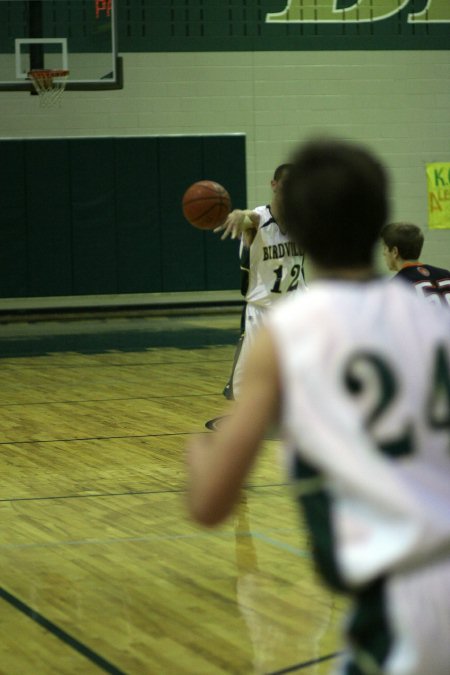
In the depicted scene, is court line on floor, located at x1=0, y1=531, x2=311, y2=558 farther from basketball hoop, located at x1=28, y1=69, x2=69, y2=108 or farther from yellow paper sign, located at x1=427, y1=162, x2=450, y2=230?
yellow paper sign, located at x1=427, y1=162, x2=450, y2=230

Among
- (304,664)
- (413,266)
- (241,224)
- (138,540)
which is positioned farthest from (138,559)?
(241,224)

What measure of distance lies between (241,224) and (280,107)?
10139 mm

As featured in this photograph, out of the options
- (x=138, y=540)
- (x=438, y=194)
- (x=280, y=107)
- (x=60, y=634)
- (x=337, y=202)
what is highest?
(x=280, y=107)

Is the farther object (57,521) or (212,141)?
(212,141)

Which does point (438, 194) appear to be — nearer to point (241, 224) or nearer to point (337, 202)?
point (241, 224)

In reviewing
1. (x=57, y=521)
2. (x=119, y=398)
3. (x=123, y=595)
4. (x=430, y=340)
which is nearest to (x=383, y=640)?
(x=430, y=340)

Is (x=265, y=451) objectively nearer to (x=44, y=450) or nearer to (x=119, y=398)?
(x=44, y=450)

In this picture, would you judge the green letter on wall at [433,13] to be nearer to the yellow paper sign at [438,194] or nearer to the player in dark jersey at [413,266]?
the yellow paper sign at [438,194]

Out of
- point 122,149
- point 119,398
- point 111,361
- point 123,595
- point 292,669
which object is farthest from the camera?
point 122,149

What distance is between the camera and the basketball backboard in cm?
1354

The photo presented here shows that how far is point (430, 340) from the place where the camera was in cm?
171

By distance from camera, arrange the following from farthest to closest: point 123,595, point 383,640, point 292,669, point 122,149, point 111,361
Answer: point 122,149 < point 111,361 < point 123,595 < point 292,669 < point 383,640

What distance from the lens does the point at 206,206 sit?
7.98 metres

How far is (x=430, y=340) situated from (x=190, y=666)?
228cm
